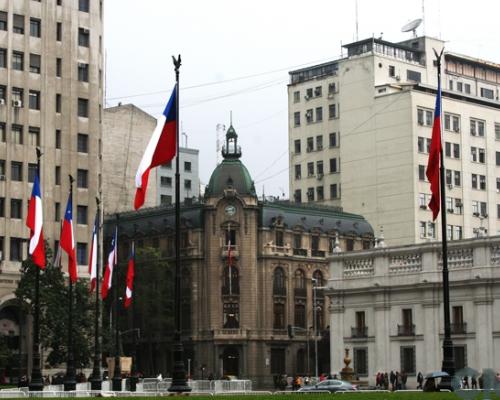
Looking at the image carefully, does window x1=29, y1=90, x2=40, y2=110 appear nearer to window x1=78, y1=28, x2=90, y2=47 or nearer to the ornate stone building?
window x1=78, y1=28, x2=90, y2=47

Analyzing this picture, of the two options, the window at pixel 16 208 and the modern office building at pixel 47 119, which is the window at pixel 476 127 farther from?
the window at pixel 16 208

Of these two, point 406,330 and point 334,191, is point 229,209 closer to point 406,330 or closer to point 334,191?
point 334,191

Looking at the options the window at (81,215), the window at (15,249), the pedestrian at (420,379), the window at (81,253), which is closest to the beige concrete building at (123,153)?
the window at (81,215)

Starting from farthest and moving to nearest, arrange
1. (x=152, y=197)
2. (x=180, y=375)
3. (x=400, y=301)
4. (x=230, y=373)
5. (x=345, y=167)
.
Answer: (x=152, y=197) → (x=345, y=167) → (x=230, y=373) → (x=400, y=301) → (x=180, y=375)

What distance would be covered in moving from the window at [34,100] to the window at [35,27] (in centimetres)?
495

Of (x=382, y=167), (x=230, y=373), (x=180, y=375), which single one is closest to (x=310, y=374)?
(x=230, y=373)

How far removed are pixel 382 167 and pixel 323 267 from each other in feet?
45.4

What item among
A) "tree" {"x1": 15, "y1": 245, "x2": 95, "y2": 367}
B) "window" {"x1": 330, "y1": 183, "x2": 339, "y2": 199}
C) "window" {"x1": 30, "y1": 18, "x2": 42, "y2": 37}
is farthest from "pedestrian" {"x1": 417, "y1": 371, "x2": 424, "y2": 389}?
"window" {"x1": 330, "y1": 183, "x2": 339, "y2": 199}

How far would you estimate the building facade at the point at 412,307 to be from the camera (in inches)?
2638

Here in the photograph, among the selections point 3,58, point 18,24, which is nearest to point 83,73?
point 18,24

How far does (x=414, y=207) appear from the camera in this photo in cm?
12325

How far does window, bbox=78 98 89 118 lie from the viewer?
9786 cm

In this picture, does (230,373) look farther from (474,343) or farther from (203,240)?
(474,343)

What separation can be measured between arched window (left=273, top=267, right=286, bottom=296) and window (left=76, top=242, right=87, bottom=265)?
26959 mm
